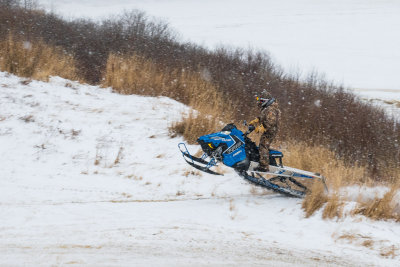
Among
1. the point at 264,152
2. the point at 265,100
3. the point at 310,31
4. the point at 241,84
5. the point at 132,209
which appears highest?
the point at 310,31

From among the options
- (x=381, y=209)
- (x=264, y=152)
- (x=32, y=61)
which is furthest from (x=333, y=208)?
(x=32, y=61)

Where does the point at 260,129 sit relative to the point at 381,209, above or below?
above

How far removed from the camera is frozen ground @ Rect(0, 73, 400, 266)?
4426mm

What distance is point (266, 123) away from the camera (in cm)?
615

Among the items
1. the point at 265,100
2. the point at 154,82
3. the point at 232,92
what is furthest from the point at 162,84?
the point at 265,100

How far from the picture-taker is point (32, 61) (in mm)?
11336

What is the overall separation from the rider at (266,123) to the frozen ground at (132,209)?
2.34ft

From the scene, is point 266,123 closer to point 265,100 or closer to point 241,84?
point 265,100

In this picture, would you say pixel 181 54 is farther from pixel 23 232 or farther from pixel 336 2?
pixel 336 2

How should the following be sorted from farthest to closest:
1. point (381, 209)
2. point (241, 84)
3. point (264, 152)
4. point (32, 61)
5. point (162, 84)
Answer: point (241, 84) < point (162, 84) < point (32, 61) < point (264, 152) < point (381, 209)

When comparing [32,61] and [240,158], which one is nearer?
[240,158]

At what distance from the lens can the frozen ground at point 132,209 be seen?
4426 millimetres

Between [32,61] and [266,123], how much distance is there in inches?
327

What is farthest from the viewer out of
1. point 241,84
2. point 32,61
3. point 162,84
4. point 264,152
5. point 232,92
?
point 241,84
